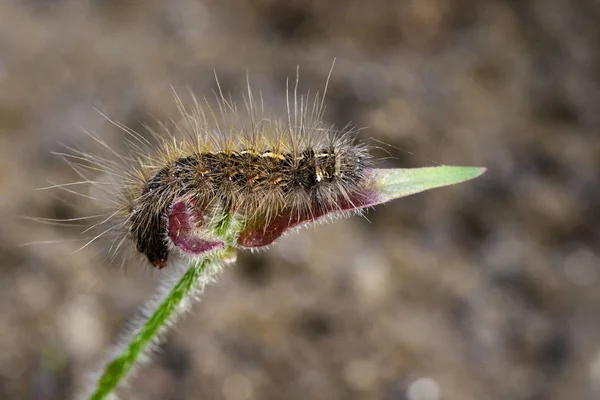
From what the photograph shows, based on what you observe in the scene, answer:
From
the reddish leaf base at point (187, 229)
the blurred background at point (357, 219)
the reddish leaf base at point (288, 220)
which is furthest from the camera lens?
the blurred background at point (357, 219)

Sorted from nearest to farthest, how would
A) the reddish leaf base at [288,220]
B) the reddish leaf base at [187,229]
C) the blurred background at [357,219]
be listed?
the reddish leaf base at [187,229] < the reddish leaf base at [288,220] < the blurred background at [357,219]

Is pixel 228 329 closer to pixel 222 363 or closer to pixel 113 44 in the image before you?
pixel 222 363

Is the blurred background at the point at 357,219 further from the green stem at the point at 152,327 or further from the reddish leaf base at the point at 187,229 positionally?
the reddish leaf base at the point at 187,229

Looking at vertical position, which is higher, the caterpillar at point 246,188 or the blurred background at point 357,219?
the caterpillar at point 246,188

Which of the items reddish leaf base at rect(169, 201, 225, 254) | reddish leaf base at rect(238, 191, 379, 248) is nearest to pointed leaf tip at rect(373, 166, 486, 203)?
reddish leaf base at rect(238, 191, 379, 248)

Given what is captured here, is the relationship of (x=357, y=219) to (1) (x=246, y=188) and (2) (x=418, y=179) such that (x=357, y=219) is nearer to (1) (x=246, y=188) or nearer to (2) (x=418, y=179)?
(1) (x=246, y=188)

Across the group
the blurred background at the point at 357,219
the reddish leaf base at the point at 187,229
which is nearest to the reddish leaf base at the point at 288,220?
the reddish leaf base at the point at 187,229
